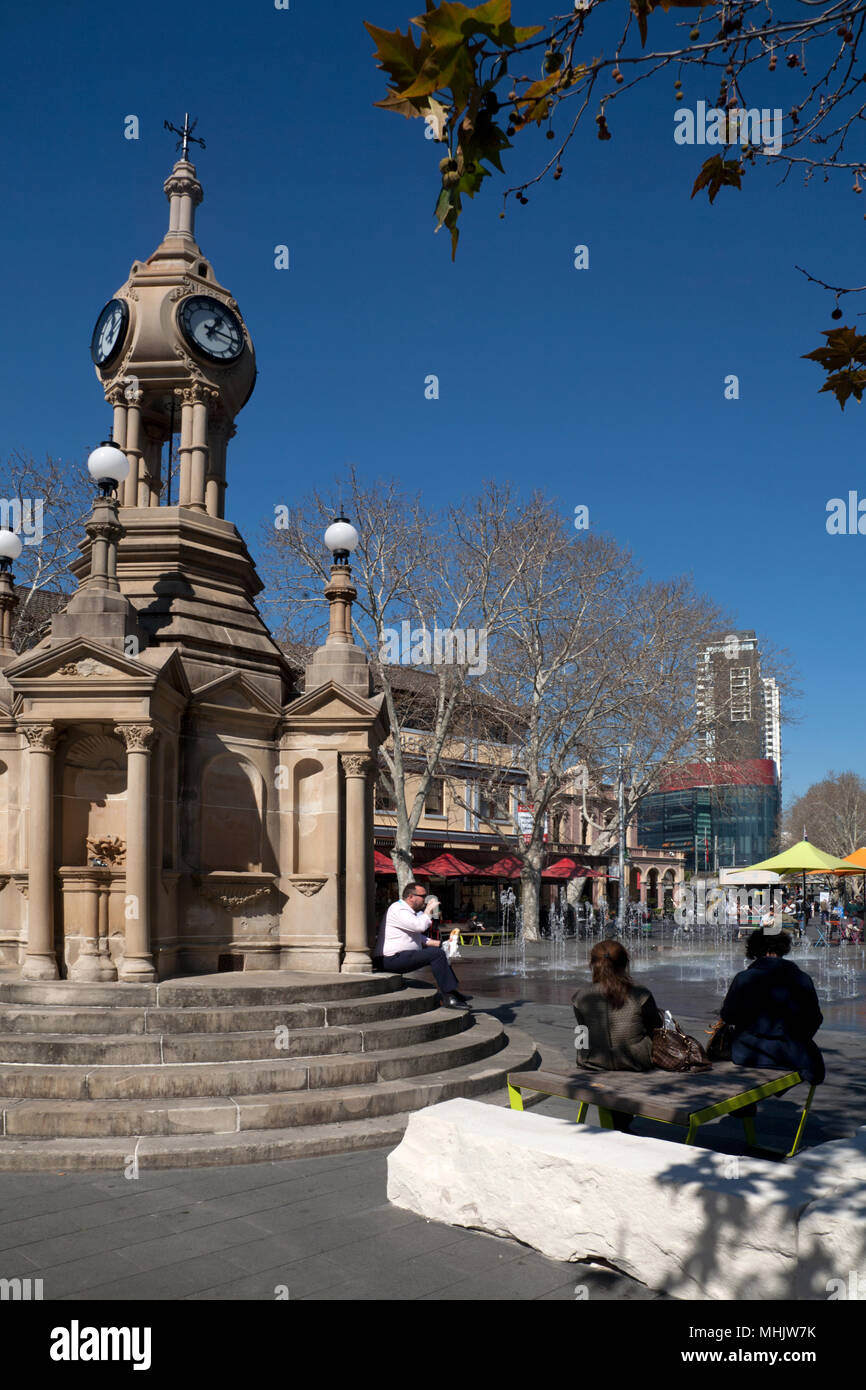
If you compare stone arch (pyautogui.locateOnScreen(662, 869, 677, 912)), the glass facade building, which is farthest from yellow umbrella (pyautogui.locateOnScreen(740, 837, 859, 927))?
the glass facade building

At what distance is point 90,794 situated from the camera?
11320 mm

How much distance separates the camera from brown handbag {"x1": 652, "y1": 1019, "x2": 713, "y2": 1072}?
722 centimetres

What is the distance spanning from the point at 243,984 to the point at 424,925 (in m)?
2.40

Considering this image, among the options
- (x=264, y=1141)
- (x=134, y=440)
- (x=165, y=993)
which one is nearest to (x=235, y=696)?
(x=165, y=993)

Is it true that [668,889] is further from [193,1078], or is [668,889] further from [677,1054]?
[677,1054]

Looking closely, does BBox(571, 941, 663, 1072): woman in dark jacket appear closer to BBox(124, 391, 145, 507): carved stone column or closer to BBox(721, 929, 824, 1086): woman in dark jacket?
BBox(721, 929, 824, 1086): woman in dark jacket

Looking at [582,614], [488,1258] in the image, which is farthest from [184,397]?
[582,614]

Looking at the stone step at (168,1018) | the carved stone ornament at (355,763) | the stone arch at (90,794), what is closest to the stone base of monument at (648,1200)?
the stone step at (168,1018)

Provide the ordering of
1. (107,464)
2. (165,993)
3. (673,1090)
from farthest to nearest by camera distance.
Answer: (107,464) → (165,993) → (673,1090)

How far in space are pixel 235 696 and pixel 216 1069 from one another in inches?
193

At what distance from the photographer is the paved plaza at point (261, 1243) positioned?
5.11 m
